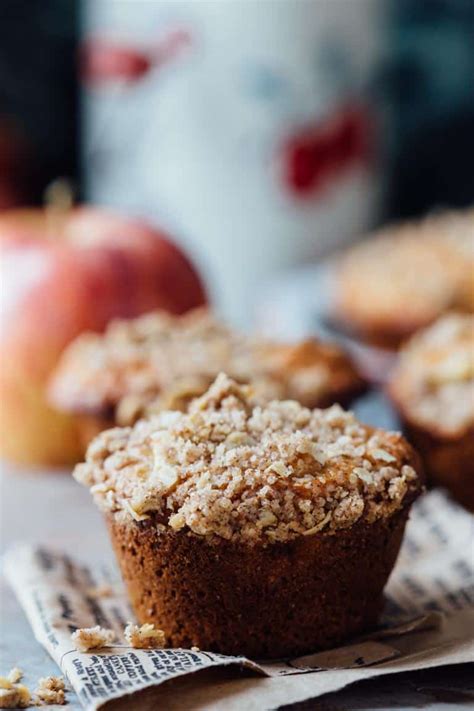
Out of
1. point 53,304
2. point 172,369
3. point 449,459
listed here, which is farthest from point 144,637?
point 53,304

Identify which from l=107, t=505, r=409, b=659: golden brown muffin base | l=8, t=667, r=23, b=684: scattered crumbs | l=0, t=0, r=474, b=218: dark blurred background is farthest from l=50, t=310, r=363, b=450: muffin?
l=0, t=0, r=474, b=218: dark blurred background

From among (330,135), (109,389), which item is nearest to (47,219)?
(109,389)

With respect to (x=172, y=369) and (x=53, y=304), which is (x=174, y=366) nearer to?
(x=172, y=369)

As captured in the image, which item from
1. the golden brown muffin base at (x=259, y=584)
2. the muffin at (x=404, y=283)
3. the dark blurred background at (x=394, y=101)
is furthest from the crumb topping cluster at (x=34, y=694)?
the dark blurred background at (x=394, y=101)

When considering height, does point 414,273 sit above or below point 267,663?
above

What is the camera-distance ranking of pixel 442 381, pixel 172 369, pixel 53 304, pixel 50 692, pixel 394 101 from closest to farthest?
1. pixel 50 692
2. pixel 172 369
3. pixel 442 381
4. pixel 53 304
5. pixel 394 101
